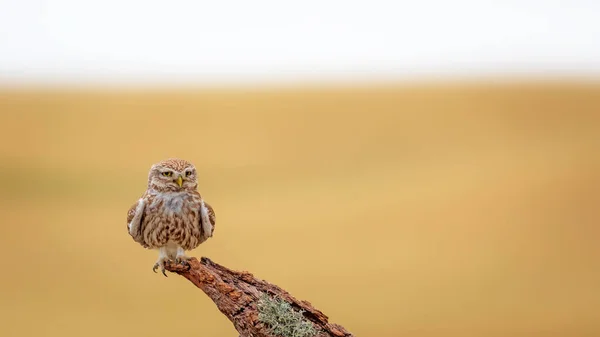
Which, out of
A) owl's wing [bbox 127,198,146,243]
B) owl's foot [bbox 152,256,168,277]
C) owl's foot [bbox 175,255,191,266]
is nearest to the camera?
owl's foot [bbox 175,255,191,266]

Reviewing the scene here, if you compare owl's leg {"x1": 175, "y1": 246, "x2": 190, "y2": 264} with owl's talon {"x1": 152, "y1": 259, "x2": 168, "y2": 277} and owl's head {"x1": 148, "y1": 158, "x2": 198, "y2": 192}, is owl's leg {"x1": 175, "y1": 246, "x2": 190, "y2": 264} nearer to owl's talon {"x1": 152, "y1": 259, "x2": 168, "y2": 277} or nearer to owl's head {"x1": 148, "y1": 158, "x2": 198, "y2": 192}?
owl's talon {"x1": 152, "y1": 259, "x2": 168, "y2": 277}

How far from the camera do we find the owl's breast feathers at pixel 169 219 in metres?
4.30

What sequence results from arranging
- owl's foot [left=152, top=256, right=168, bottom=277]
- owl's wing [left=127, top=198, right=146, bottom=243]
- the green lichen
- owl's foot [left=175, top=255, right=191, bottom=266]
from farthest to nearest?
1. owl's wing [left=127, top=198, right=146, bottom=243]
2. owl's foot [left=152, top=256, right=168, bottom=277]
3. owl's foot [left=175, top=255, right=191, bottom=266]
4. the green lichen

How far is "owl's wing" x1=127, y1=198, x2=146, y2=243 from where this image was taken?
14.3 ft

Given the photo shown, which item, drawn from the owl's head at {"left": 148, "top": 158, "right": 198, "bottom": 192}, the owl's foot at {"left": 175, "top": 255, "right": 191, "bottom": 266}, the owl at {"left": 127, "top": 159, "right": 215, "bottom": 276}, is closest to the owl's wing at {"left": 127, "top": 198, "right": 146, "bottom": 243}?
the owl at {"left": 127, "top": 159, "right": 215, "bottom": 276}

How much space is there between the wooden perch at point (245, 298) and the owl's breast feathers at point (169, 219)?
1.64 feet

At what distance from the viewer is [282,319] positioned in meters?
3.67

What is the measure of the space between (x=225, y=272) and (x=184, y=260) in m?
0.29

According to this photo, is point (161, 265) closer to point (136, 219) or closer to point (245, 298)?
point (136, 219)

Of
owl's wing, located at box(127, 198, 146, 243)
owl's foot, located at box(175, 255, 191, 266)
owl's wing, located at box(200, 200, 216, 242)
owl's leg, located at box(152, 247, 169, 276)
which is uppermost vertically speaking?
owl's wing, located at box(200, 200, 216, 242)

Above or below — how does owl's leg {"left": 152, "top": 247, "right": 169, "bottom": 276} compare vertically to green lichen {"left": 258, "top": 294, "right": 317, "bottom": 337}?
above

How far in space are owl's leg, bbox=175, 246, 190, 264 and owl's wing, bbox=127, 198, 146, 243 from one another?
29 centimetres

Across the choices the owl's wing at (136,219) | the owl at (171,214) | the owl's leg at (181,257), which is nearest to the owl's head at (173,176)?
the owl at (171,214)

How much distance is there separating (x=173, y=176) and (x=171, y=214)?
0.26 m
